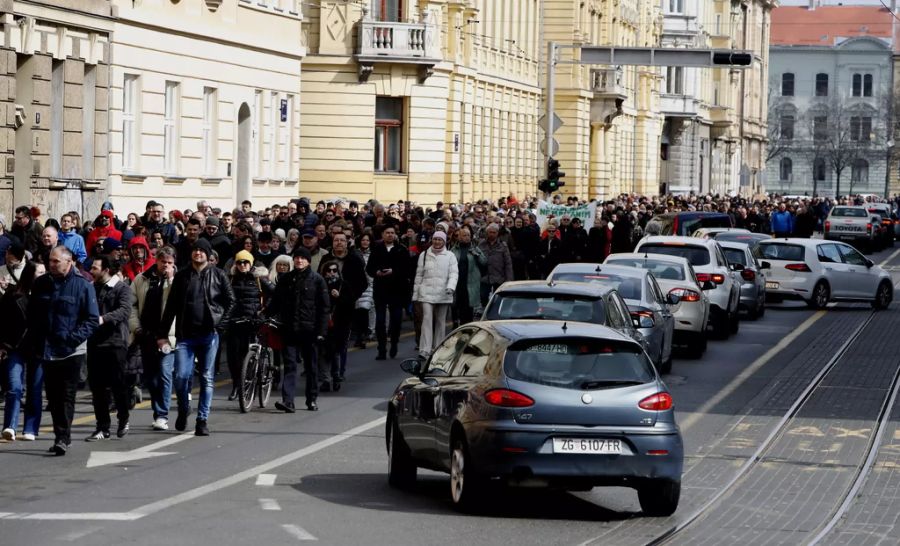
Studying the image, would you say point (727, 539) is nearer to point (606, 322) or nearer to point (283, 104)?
point (606, 322)

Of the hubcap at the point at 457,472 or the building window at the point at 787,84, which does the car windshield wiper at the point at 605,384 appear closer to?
the hubcap at the point at 457,472

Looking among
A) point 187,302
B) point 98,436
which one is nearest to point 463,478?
point 98,436

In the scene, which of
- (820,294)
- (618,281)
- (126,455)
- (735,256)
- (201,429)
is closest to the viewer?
(126,455)

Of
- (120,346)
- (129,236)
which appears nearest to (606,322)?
(120,346)

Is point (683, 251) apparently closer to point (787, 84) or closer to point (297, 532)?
point (297, 532)

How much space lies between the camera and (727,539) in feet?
40.7

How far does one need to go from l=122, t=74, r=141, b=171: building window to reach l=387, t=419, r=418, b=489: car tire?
2112 cm

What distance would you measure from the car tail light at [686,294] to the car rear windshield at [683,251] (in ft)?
9.20

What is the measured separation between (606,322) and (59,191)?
49.3 feet

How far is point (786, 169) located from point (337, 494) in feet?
A: 504

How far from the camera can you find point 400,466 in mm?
14422

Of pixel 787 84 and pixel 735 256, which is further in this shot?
pixel 787 84

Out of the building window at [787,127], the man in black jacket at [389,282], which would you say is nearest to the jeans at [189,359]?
the man in black jacket at [389,282]

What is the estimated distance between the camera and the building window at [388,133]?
54.1 m
